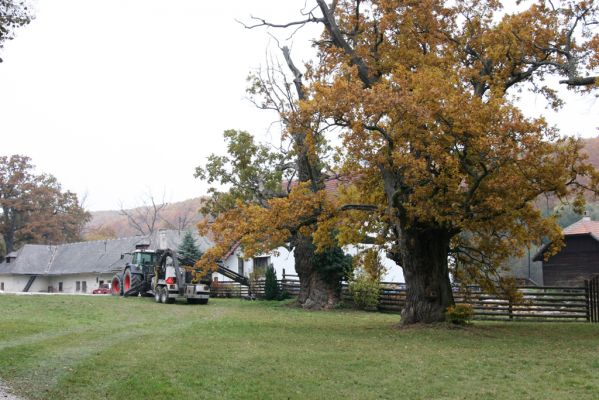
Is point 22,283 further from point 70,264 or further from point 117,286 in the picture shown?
point 117,286

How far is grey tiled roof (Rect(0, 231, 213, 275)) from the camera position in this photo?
61.8 m

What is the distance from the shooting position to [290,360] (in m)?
12.6

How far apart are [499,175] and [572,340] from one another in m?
4.50

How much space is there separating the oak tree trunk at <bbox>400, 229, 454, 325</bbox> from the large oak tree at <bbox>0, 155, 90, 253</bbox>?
238 feet

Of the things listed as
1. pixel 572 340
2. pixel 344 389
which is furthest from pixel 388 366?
pixel 572 340

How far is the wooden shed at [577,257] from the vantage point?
43.2 meters

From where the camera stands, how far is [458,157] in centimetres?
1750

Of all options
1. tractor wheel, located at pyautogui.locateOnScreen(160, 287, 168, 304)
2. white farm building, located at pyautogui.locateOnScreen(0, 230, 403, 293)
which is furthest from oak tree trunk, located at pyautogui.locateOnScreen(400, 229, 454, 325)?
white farm building, located at pyautogui.locateOnScreen(0, 230, 403, 293)

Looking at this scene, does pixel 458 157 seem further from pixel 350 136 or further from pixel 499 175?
pixel 350 136

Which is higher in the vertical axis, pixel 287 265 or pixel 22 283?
pixel 287 265

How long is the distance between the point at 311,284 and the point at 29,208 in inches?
2482

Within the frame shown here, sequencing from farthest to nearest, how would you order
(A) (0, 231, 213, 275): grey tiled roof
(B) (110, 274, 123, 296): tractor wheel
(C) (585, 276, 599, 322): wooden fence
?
(A) (0, 231, 213, 275): grey tiled roof → (B) (110, 274, 123, 296): tractor wheel → (C) (585, 276, 599, 322): wooden fence

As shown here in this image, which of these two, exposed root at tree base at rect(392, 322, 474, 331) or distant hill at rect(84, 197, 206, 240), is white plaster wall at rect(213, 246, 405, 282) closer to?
exposed root at tree base at rect(392, 322, 474, 331)

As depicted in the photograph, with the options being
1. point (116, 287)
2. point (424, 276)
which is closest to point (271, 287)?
point (116, 287)
